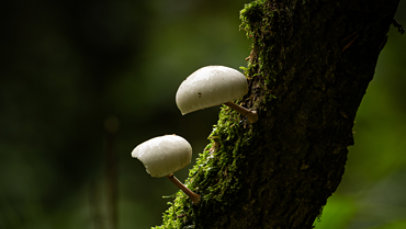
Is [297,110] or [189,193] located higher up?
[297,110]

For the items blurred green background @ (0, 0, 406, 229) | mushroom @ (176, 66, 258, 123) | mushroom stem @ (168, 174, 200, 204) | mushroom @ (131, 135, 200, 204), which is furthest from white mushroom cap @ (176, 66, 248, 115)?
blurred green background @ (0, 0, 406, 229)

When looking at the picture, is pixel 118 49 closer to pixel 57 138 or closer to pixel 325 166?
pixel 57 138

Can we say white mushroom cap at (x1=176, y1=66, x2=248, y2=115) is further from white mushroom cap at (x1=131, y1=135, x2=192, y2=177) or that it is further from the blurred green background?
the blurred green background

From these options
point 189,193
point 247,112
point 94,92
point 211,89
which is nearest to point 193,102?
Result: point 211,89

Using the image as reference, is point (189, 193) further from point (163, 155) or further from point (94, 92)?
point (94, 92)

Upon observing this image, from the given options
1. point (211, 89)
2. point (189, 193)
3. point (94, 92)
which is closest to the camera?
point (211, 89)

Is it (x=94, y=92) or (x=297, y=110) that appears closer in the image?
(x=297, y=110)

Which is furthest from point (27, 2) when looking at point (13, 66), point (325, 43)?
point (325, 43)

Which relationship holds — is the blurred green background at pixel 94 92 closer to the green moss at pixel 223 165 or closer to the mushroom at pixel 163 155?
the green moss at pixel 223 165
